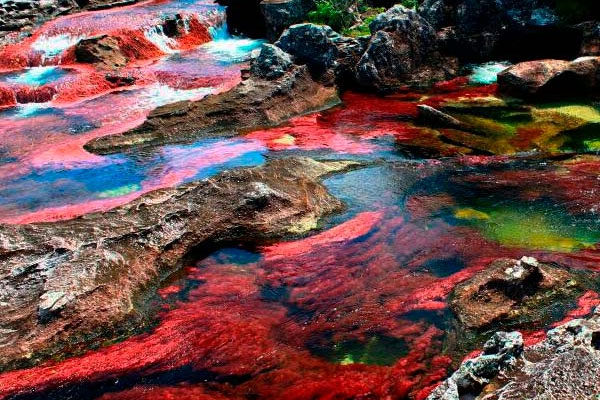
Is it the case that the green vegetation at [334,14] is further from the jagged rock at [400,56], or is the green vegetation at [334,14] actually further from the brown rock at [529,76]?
the brown rock at [529,76]

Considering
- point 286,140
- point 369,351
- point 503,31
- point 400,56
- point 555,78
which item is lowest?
point 369,351

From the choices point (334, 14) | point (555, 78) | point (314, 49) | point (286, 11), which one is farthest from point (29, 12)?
point (555, 78)

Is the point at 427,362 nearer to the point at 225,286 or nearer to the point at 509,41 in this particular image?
the point at 225,286

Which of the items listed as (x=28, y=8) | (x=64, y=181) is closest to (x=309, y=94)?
(x=64, y=181)

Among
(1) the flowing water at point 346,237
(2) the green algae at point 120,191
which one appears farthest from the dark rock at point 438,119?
(2) the green algae at point 120,191

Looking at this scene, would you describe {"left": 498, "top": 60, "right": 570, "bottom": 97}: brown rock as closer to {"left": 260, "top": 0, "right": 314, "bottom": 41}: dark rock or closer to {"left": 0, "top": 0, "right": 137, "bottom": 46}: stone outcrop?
{"left": 260, "top": 0, "right": 314, "bottom": 41}: dark rock

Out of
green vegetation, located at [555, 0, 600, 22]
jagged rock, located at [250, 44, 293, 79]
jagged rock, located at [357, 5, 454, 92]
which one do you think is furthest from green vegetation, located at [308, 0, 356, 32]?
green vegetation, located at [555, 0, 600, 22]

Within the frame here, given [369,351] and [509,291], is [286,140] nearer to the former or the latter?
[509,291]
